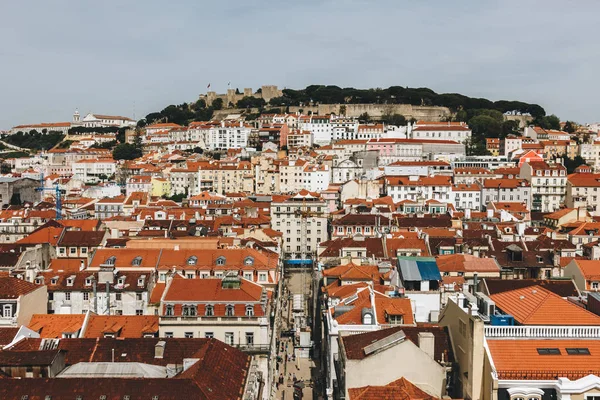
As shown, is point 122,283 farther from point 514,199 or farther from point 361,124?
point 361,124

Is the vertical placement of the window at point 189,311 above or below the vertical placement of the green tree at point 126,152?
above

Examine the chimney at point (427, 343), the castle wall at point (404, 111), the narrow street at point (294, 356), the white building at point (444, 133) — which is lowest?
the narrow street at point (294, 356)

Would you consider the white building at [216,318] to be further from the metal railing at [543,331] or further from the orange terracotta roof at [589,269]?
the orange terracotta roof at [589,269]

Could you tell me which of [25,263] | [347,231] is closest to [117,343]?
[25,263]

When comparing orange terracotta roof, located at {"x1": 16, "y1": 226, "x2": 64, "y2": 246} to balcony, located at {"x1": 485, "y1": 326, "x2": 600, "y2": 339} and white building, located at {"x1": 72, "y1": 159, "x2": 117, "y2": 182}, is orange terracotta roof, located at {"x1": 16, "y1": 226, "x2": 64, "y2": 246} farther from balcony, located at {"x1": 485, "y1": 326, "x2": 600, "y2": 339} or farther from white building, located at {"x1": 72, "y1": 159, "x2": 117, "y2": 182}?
white building, located at {"x1": 72, "y1": 159, "x2": 117, "y2": 182}

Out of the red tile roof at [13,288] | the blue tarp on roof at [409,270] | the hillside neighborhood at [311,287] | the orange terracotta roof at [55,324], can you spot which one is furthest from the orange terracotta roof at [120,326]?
the blue tarp on roof at [409,270]

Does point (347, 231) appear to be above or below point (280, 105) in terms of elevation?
below

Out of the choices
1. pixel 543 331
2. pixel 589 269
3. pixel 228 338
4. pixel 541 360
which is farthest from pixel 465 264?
pixel 541 360
